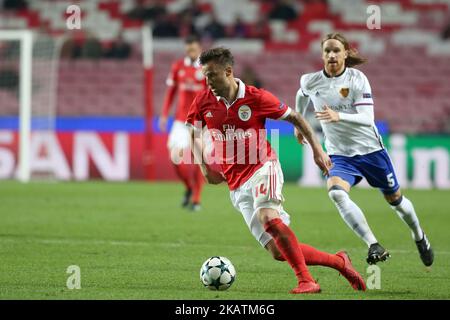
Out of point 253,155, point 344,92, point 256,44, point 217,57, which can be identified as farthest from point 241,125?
point 256,44

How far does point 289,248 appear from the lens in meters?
6.66

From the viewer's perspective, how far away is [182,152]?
14.2 m

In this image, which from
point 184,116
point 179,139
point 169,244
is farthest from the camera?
point 184,116

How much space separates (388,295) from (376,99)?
54.1 ft

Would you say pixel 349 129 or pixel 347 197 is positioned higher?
pixel 349 129

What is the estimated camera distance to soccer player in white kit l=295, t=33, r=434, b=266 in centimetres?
814

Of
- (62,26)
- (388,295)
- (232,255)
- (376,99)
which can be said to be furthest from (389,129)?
(388,295)

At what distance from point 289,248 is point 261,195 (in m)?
0.42

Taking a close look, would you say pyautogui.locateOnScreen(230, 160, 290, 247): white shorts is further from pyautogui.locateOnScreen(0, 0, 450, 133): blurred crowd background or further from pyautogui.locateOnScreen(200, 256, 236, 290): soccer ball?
pyautogui.locateOnScreen(0, 0, 450, 133): blurred crowd background

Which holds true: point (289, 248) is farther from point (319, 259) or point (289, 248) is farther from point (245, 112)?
point (245, 112)

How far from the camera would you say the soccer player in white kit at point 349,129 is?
814 centimetres

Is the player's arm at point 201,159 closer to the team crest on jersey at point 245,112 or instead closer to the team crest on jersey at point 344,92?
the team crest on jersey at point 245,112

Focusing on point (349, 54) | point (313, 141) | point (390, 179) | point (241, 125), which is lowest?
point (390, 179)
